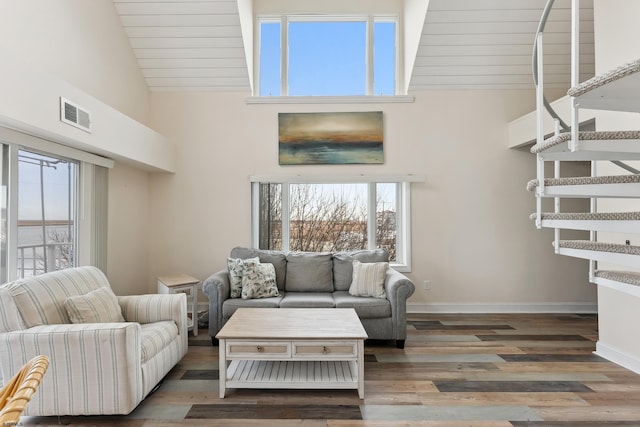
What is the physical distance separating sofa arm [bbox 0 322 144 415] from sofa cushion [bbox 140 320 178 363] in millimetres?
236

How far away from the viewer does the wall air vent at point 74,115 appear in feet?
8.86

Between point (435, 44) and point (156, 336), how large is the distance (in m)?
4.05

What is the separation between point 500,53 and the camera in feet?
14.4

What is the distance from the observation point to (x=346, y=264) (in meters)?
4.29

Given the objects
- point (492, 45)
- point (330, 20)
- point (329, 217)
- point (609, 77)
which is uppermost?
point (330, 20)

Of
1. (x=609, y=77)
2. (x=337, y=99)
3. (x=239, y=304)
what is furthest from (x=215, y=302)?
(x=609, y=77)

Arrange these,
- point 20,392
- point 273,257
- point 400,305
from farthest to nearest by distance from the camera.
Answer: point 273,257
point 400,305
point 20,392

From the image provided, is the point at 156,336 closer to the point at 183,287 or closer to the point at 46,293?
the point at 46,293

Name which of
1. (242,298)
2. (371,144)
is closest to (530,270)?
(371,144)

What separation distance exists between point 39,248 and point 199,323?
5.77 feet

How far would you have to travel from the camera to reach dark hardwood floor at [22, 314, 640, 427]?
231cm

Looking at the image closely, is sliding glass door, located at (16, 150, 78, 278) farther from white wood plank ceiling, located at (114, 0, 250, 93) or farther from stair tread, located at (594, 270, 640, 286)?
stair tread, located at (594, 270, 640, 286)

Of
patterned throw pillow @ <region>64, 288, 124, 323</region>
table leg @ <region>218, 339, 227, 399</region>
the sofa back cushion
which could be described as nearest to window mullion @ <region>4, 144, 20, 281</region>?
the sofa back cushion

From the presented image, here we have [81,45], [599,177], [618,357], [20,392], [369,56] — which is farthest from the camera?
[369,56]
